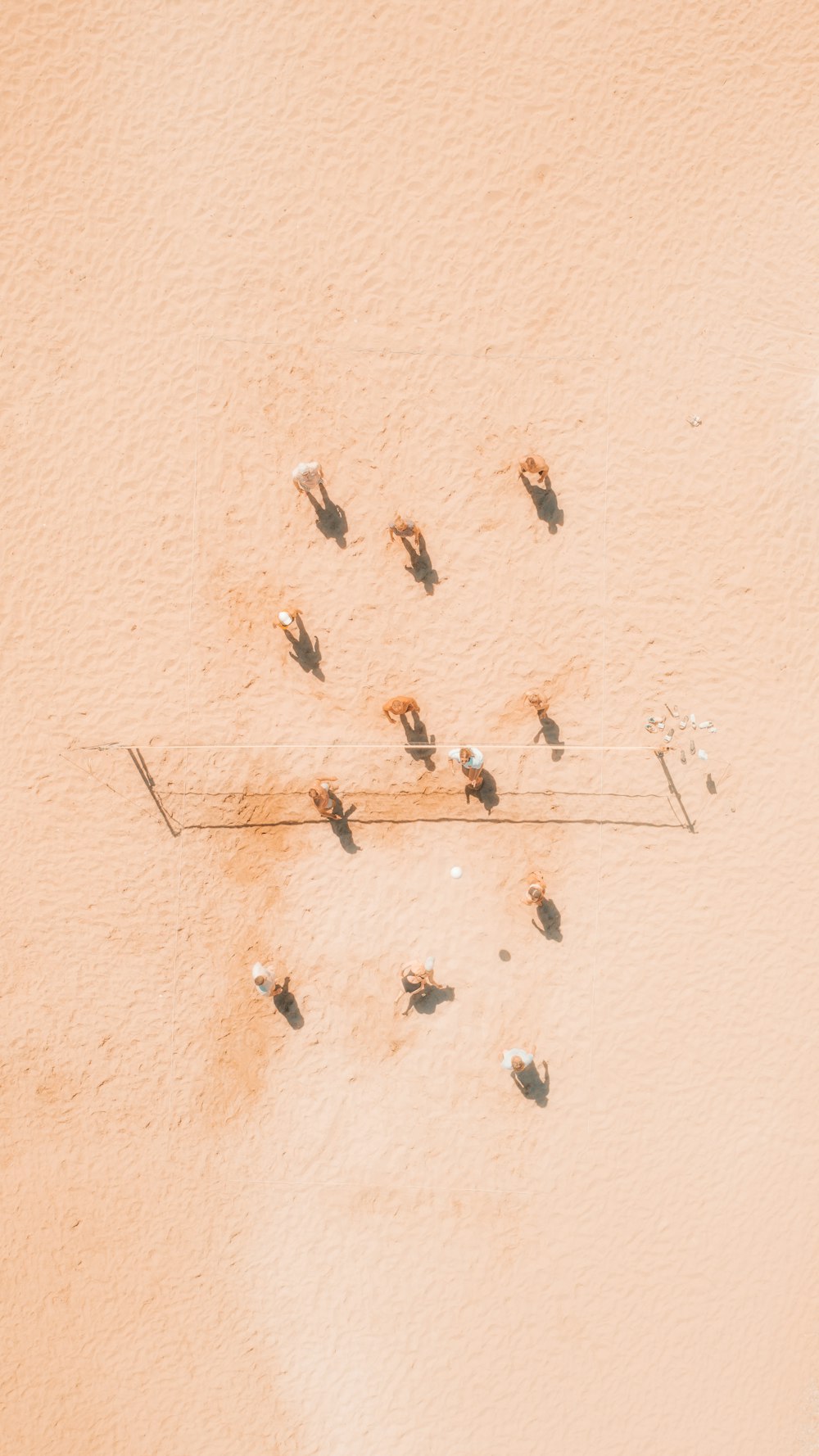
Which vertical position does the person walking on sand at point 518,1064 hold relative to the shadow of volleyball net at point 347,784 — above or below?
below

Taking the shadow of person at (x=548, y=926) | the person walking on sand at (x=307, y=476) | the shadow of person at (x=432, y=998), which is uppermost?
the person walking on sand at (x=307, y=476)

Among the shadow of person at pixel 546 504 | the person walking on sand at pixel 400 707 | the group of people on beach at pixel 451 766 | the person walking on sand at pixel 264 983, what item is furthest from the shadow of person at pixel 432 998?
the shadow of person at pixel 546 504

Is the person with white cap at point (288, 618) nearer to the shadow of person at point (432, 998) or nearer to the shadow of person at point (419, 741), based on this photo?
the shadow of person at point (419, 741)

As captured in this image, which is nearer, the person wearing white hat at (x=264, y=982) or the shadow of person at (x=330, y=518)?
the person wearing white hat at (x=264, y=982)

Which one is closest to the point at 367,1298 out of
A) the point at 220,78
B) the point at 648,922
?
the point at 648,922

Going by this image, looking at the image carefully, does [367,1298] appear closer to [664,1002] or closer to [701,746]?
[664,1002]

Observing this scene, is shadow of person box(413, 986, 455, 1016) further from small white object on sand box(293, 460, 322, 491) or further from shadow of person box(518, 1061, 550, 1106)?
small white object on sand box(293, 460, 322, 491)
